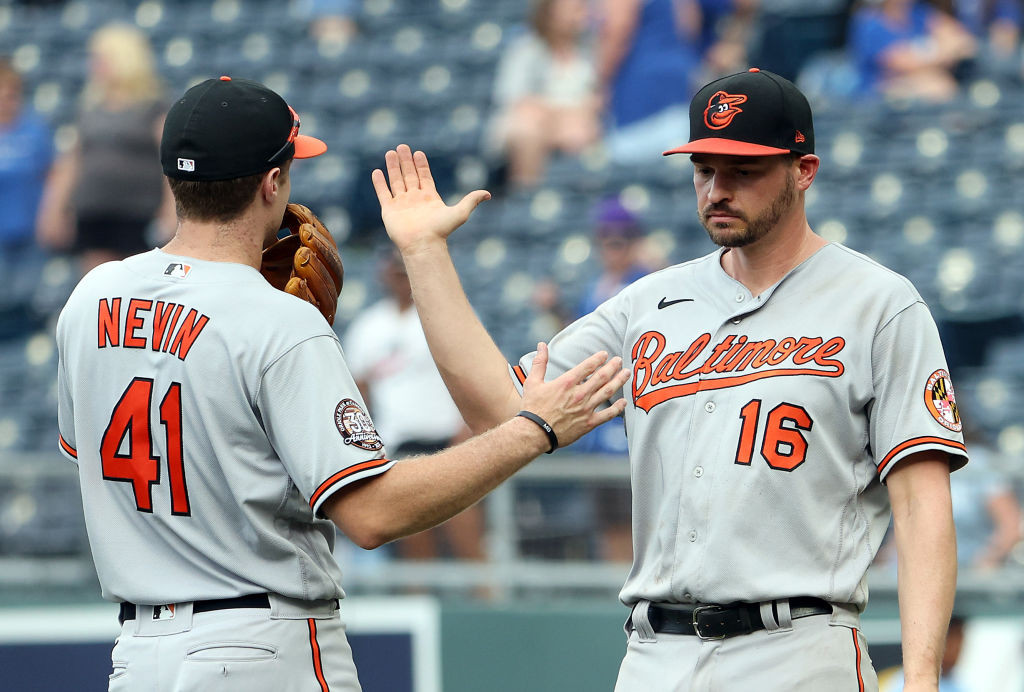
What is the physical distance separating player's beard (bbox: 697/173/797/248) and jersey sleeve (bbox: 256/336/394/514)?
2.86 ft

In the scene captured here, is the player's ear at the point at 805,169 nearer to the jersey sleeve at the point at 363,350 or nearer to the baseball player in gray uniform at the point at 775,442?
the baseball player in gray uniform at the point at 775,442

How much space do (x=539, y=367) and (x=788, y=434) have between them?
531 mm

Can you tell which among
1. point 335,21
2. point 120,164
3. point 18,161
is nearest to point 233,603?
point 120,164

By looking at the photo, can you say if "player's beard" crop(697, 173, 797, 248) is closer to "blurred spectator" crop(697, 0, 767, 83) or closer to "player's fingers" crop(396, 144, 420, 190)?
"player's fingers" crop(396, 144, 420, 190)

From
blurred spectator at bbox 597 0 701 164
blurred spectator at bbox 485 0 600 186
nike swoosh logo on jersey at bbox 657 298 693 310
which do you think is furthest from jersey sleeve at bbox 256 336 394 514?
blurred spectator at bbox 485 0 600 186

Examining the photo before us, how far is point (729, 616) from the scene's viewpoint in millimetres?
2951

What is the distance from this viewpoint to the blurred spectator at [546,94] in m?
8.76

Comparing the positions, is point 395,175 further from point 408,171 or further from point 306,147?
point 306,147

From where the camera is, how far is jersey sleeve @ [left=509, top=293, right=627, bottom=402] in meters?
3.28

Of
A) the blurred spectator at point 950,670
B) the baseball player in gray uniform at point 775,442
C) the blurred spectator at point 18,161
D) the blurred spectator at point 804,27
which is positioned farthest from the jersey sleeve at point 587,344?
the blurred spectator at point 18,161

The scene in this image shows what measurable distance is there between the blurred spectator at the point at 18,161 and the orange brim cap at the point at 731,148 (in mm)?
7051

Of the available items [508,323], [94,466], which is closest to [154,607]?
[94,466]

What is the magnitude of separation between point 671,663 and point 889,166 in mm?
6014

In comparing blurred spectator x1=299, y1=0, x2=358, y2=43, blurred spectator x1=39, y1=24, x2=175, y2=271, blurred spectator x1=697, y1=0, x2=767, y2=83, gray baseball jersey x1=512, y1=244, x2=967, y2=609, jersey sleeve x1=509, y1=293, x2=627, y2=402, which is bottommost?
gray baseball jersey x1=512, y1=244, x2=967, y2=609
